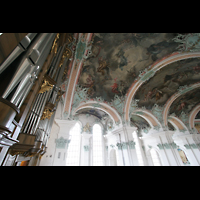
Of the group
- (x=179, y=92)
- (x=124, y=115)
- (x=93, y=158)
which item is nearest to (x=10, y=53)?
(x=124, y=115)

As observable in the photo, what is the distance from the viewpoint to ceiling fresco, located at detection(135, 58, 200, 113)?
8492 millimetres

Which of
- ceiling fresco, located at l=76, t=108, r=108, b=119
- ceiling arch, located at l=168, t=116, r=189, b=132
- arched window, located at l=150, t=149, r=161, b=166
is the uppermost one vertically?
ceiling fresco, located at l=76, t=108, r=108, b=119

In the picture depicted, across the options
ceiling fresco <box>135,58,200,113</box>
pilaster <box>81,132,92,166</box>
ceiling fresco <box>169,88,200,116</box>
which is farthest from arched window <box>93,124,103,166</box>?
ceiling fresco <box>169,88,200,116</box>

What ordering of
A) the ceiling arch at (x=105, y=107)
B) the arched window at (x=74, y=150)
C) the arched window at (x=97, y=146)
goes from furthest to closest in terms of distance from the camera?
the arched window at (x=97, y=146) < the arched window at (x=74, y=150) < the ceiling arch at (x=105, y=107)

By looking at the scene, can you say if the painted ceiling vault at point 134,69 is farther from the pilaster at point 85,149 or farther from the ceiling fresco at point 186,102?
the pilaster at point 85,149

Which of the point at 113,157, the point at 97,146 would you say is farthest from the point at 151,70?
the point at 113,157

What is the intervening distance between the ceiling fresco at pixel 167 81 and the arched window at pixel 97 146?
573cm

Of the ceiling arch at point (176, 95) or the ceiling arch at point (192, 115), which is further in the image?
the ceiling arch at point (192, 115)

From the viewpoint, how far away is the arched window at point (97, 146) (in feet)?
35.1

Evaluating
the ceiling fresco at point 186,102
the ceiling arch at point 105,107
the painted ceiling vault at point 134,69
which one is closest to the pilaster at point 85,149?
the ceiling arch at point 105,107

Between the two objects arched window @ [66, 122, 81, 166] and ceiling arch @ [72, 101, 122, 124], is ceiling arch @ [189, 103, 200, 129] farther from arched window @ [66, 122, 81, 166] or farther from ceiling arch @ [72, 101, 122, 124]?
arched window @ [66, 122, 81, 166]

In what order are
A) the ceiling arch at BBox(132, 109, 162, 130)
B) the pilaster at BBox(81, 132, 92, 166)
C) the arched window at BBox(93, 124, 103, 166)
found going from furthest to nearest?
the ceiling arch at BBox(132, 109, 162, 130) → the arched window at BBox(93, 124, 103, 166) → the pilaster at BBox(81, 132, 92, 166)

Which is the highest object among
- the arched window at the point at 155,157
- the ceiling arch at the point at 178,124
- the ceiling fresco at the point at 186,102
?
the ceiling fresco at the point at 186,102
